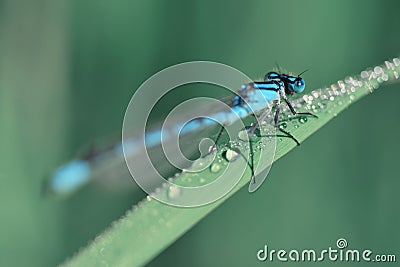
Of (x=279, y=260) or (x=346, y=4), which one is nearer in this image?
(x=279, y=260)

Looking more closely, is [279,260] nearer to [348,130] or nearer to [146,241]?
[348,130]

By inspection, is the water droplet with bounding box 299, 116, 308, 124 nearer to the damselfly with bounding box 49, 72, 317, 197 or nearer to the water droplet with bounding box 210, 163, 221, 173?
the damselfly with bounding box 49, 72, 317, 197

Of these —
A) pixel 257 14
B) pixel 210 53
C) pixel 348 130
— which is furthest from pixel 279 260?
pixel 257 14

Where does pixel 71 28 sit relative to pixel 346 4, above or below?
below

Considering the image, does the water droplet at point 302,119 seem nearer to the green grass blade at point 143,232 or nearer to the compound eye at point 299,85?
the green grass blade at point 143,232

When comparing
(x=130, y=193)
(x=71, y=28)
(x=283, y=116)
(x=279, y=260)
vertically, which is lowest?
(x=279, y=260)

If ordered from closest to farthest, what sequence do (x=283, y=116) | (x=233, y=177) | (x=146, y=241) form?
(x=146, y=241), (x=233, y=177), (x=283, y=116)

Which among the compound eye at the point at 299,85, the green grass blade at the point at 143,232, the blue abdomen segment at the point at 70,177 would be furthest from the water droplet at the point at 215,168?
the compound eye at the point at 299,85

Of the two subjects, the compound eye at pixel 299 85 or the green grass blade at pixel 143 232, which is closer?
the green grass blade at pixel 143 232
